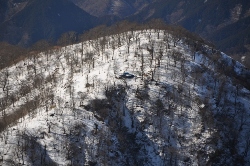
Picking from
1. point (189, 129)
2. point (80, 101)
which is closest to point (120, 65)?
point (80, 101)

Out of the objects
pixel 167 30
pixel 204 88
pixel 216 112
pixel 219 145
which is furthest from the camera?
pixel 167 30

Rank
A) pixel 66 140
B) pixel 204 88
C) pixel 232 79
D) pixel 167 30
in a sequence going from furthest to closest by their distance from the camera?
pixel 167 30 < pixel 232 79 < pixel 204 88 < pixel 66 140

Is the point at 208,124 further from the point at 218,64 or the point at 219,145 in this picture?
the point at 218,64

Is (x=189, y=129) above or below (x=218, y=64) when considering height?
below

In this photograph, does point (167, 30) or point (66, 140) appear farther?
point (167, 30)

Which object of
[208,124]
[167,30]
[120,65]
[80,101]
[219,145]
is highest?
[167,30]

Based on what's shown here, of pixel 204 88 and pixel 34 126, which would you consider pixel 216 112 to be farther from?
pixel 34 126

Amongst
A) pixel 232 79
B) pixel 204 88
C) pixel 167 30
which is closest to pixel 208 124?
pixel 204 88
